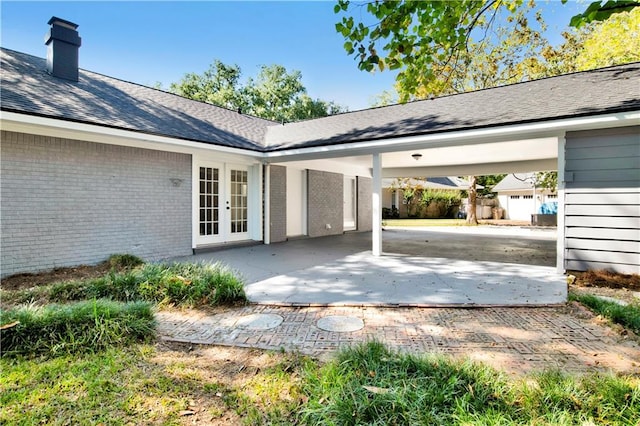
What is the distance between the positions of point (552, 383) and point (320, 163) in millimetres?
10505

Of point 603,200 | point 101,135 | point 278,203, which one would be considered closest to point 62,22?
point 101,135

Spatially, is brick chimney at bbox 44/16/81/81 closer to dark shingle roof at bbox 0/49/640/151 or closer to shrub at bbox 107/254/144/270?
dark shingle roof at bbox 0/49/640/151

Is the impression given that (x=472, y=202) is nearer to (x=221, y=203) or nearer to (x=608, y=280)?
(x=608, y=280)

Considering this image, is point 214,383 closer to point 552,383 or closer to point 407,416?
point 407,416

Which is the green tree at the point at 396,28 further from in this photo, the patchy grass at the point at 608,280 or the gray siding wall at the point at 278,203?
the gray siding wall at the point at 278,203

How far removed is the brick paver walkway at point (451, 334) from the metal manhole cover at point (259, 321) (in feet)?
0.17

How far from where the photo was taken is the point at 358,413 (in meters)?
2.16

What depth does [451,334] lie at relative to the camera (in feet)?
12.0

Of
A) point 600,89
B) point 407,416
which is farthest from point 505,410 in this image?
point 600,89

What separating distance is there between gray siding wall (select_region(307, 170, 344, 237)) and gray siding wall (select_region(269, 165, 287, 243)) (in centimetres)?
157

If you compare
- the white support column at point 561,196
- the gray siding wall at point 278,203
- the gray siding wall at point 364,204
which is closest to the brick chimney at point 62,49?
the gray siding wall at point 278,203

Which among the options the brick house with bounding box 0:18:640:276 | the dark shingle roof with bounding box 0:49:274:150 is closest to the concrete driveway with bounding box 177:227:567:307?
the brick house with bounding box 0:18:640:276

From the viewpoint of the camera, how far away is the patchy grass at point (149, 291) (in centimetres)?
472

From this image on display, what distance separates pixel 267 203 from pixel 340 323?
7500 millimetres
